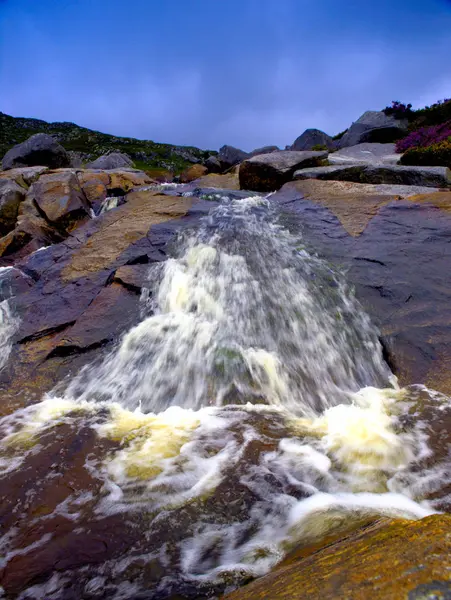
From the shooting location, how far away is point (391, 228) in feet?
29.0

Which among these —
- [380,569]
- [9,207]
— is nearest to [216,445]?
[380,569]

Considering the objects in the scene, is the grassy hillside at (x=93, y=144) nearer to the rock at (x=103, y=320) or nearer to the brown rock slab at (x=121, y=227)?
the brown rock slab at (x=121, y=227)

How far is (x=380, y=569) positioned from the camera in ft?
4.77

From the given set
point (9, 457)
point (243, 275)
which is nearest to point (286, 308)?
point (243, 275)

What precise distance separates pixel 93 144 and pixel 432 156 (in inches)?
3783

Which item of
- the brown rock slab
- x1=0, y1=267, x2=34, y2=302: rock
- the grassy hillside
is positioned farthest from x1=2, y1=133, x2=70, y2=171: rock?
the grassy hillside

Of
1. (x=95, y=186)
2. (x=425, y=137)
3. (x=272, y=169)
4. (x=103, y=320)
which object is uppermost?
(x=425, y=137)

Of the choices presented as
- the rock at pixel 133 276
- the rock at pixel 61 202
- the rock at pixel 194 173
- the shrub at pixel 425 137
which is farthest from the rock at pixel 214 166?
the rock at pixel 133 276

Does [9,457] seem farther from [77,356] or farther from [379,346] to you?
[379,346]

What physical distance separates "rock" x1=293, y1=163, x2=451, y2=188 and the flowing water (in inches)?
259

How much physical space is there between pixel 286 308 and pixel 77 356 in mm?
4096

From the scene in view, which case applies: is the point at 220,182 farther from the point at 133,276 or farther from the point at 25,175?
the point at 133,276

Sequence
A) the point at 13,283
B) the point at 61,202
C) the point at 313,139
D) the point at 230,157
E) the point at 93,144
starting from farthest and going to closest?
1. the point at 93,144
2. the point at 313,139
3. the point at 230,157
4. the point at 61,202
5. the point at 13,283

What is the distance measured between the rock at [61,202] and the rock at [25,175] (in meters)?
2.81
